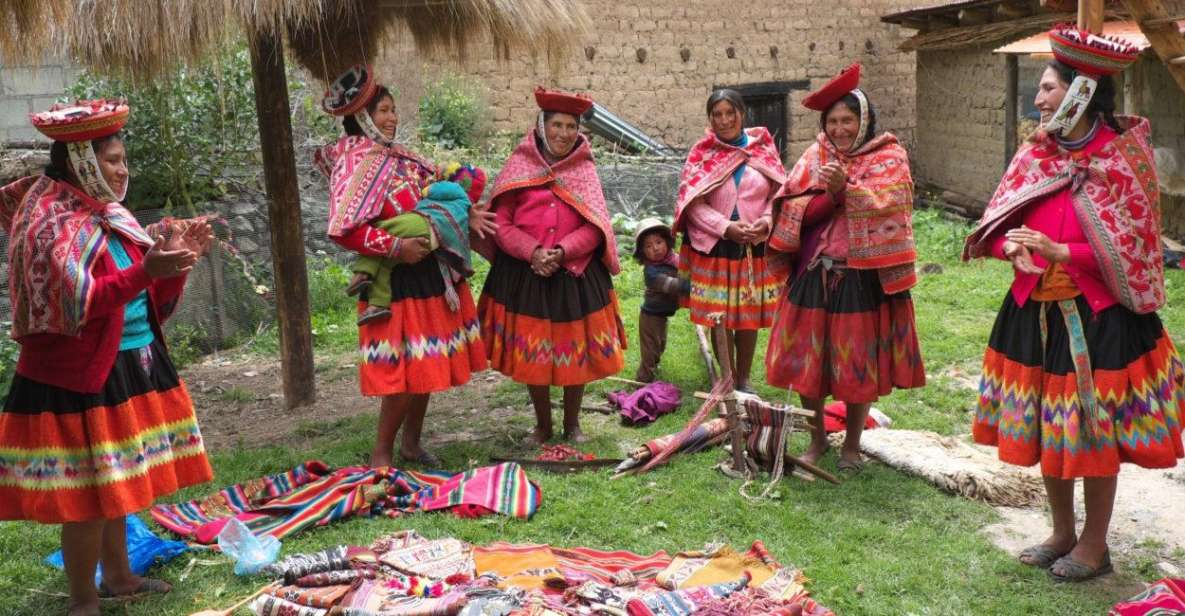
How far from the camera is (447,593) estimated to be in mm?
3984

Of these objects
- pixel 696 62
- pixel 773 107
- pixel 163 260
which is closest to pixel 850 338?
pixel 163 260

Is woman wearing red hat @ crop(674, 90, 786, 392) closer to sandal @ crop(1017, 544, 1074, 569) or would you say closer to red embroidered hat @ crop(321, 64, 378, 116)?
red embroidered hat @ crop(321, 64, 378, 116)

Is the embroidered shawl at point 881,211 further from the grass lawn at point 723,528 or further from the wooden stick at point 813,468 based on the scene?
the grass lawn at point 723,528

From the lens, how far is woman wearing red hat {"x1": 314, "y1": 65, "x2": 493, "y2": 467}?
206 inches

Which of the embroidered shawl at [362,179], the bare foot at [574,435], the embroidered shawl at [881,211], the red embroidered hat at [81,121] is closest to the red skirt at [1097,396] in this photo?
the embroidered shawl at [881,211]

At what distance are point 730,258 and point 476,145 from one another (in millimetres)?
7289

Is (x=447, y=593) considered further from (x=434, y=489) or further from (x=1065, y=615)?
(x=1065, y=615)

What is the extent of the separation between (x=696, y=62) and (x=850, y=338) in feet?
33.2

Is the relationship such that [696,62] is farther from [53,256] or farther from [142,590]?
[53,256]

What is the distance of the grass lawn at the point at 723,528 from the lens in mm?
4176

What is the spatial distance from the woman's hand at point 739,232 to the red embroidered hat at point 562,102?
1097 millimetres

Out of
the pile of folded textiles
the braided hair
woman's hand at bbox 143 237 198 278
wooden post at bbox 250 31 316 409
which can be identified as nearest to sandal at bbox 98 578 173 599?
the pile of folded textiles

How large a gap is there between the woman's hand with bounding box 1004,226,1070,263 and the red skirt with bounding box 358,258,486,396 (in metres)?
2.69

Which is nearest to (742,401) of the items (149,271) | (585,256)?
(585,256)
